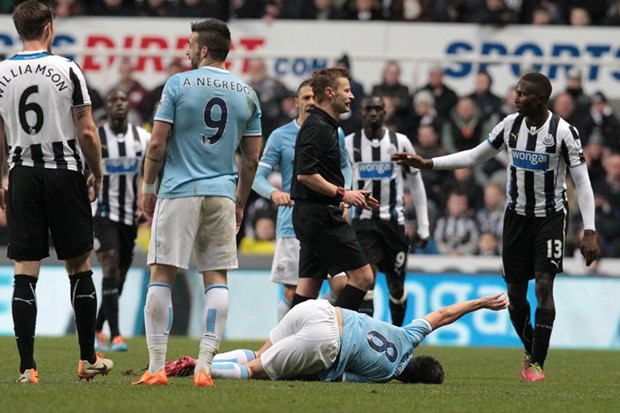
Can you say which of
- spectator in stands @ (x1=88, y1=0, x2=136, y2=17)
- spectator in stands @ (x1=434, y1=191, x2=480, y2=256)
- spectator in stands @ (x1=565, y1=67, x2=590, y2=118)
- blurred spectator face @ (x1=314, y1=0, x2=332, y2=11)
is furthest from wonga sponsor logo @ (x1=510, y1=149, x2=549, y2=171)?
spectator in stands @ (x1=88, y1=0, x2=136, y2=17)

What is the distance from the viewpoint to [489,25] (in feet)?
68.1

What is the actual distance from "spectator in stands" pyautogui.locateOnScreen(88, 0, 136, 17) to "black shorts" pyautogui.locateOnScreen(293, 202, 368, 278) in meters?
12.0

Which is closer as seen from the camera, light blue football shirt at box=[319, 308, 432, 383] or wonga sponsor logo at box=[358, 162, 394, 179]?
light blue football shirt at box=[319, 308, 432, 383]

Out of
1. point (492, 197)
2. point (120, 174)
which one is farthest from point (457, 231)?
point (120, 174)

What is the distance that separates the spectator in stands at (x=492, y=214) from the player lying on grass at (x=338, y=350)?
8921mm

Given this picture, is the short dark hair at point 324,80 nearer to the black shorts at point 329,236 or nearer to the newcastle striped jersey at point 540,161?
the black shorts at point 329,236

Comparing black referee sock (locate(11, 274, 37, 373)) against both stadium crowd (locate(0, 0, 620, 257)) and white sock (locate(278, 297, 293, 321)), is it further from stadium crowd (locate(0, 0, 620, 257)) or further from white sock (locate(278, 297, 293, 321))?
stadium crowd (locate(0, 0, 620, 257))

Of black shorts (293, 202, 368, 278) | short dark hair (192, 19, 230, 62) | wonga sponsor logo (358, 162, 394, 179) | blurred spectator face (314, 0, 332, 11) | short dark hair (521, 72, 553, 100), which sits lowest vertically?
black shorts (293, 202, 368, 278)

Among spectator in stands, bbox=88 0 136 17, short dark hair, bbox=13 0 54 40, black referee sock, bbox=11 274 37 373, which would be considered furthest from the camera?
spectator in stands, bbox=88 0 136 17

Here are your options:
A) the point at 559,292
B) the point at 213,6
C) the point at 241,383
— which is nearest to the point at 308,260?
the point at 241,383

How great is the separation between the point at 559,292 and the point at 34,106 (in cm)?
995

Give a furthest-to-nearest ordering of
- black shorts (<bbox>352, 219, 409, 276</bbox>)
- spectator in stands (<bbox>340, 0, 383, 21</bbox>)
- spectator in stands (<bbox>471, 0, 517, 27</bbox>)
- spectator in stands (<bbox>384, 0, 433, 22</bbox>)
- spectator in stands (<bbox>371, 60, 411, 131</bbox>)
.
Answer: spectator in stands (<bbox>384, 0, 433, 22</bbox>)
spectator in stands (<bbox>340, 0, 383, 21</bbox>)
spectator in stands (<bbox>471, 0, 517, 27</bbox>)
spectator in stands (<bbox>371, 60, 411, 131</bbox>)
black shorts (<bbox>352, 219, 409, 276</bbox>)

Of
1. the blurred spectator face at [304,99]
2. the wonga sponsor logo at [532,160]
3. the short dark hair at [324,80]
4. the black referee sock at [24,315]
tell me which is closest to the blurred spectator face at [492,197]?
the blurred spectator face at [304,99]

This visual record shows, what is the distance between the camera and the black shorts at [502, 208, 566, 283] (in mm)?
10227
